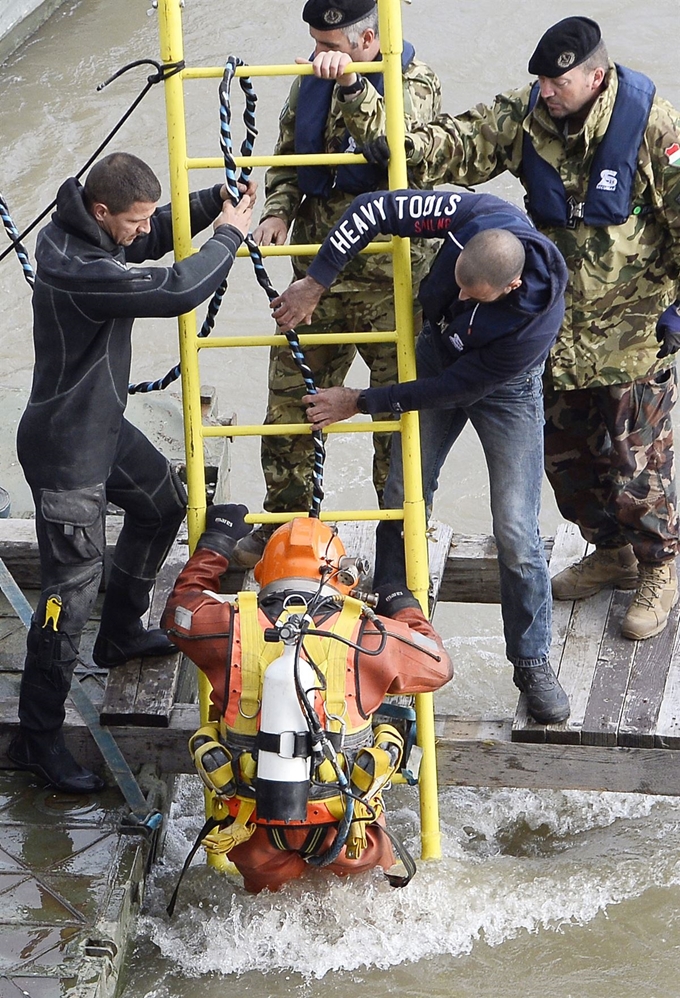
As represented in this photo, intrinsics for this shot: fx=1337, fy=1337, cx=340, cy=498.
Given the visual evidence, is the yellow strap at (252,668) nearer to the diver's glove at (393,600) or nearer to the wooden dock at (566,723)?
the diver's glove at (393,600)

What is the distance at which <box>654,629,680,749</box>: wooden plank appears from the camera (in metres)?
4.63

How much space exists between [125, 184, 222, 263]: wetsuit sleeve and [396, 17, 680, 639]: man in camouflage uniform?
0.70 meters

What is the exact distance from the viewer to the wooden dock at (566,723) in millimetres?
4688

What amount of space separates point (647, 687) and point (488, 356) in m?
1.46

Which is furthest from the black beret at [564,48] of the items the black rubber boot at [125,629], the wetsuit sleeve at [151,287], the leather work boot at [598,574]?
the black rubber boot at [125,629]

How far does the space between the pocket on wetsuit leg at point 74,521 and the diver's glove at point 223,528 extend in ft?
1.16

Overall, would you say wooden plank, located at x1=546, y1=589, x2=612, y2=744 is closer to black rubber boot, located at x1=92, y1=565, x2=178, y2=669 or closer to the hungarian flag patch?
black rubber boot, located at x1=92, y1=565, x2=178, y2=669

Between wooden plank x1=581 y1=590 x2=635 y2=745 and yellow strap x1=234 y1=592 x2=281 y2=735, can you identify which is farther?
wooden plank x1=581 y1=590 x2=635 y2=745

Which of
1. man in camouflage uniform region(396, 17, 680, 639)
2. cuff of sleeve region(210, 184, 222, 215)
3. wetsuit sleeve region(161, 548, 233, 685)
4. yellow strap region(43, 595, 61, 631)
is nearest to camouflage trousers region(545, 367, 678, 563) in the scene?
man in camouflage uniform region(396, 17, 680, 639)

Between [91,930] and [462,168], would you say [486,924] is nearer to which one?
[91,930]

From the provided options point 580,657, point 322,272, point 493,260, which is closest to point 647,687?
point 580,657

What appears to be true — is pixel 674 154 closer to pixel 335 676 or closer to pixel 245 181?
pixel 245 181

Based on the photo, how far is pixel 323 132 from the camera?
4684mm

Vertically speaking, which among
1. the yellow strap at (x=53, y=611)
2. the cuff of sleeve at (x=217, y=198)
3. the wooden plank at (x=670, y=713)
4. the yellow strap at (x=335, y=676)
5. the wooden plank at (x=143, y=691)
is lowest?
the wooden plank at (x=143, y=691)
